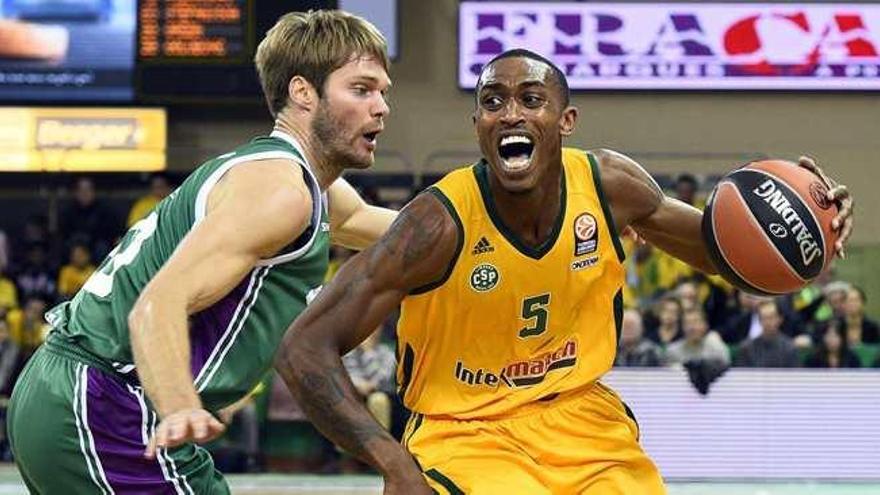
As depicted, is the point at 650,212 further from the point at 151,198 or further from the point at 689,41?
Result: the point at 689,41

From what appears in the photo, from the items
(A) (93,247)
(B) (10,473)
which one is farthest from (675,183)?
(B) (10,473)

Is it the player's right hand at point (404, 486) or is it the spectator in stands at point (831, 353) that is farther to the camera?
the spectator in stands at point (831, 353)

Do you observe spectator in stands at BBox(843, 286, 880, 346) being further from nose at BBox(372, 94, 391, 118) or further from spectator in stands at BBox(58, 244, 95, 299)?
nose at BBox(372, 94, 391, 118)

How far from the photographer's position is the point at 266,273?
13.2 feet

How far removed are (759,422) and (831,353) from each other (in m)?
0.75

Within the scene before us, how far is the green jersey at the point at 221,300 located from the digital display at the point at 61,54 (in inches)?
393

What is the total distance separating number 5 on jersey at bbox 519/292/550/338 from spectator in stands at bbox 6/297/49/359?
8.07m

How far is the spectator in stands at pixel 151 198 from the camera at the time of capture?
13508 mm

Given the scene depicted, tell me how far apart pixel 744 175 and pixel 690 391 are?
6298mm

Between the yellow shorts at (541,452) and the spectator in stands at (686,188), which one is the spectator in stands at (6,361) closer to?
the spectator in stands at (686,188)

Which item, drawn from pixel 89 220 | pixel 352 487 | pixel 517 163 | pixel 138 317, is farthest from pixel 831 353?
pixel 138 317

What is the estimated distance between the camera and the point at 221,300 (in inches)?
157

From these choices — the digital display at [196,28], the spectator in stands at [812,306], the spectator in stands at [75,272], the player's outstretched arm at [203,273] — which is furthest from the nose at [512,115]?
the digital display at [196,28]

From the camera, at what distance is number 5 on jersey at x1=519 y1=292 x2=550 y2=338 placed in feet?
14.6
